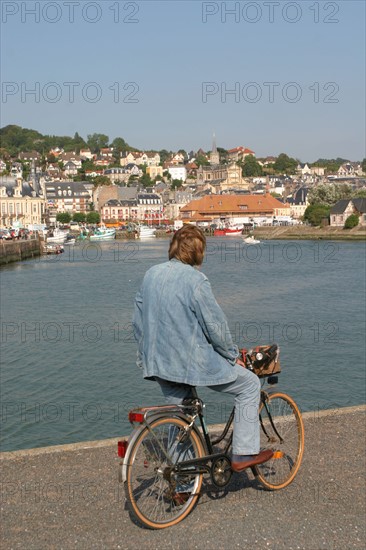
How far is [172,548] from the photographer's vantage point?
409cm

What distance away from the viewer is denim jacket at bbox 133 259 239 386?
4285 mm

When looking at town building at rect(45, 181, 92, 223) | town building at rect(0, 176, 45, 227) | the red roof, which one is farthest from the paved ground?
town building at rect(45, 181, 92, 223)

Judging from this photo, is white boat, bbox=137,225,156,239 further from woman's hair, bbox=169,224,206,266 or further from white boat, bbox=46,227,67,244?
woman's hair, bbox=169,224,206,266

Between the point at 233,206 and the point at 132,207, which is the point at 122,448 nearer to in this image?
the point at 233,206

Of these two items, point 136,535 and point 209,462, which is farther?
point 209,462

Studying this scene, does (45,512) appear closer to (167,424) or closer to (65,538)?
(65,538)

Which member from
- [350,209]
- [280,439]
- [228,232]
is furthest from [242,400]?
[228,232]

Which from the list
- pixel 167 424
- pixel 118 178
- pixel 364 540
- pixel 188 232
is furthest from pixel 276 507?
pixel 118 178

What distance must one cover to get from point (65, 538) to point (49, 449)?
5.12 ft

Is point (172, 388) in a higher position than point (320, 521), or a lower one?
higher

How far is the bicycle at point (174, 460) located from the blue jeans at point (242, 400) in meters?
0.09

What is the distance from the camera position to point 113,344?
18891mm

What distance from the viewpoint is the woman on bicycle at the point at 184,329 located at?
14.1 ft

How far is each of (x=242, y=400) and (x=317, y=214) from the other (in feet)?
320
